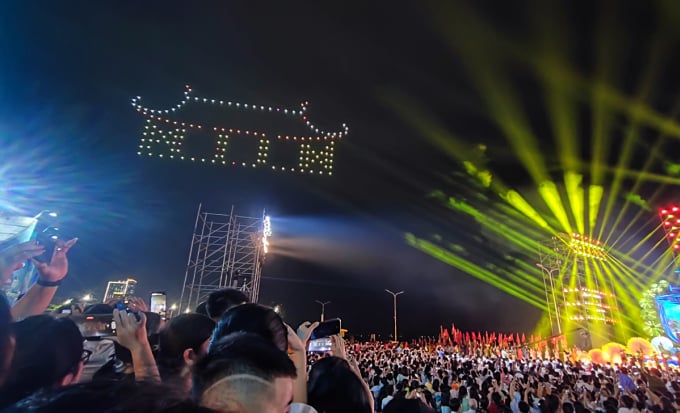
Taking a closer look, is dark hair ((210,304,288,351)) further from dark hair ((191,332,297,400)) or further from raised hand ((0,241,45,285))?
raised hand ((0,241,45,285))

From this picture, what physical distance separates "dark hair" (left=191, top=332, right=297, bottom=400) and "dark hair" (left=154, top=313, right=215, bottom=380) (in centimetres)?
122

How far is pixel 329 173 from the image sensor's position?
13977 mm

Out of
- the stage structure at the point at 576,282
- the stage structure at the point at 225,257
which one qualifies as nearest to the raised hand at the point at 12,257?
the stage structure at the point at 225,257

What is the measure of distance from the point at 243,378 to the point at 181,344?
1449 mm

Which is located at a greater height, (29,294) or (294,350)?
(29,294)

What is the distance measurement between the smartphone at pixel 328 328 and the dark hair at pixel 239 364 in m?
2.07

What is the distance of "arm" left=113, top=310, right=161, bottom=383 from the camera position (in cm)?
188

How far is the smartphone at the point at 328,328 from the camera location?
335cm

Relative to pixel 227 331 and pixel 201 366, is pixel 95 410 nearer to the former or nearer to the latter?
pixel 201 366

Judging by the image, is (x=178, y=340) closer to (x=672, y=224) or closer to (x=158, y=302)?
(x=158, y=302)

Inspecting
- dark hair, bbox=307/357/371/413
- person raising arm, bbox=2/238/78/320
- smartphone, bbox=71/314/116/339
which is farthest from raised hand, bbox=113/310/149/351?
smartphone, bbox=71/314/116/339

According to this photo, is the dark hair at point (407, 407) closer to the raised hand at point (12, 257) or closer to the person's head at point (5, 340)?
the person's head at point (5, 340)

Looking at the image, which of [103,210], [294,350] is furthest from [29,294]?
[103,210]

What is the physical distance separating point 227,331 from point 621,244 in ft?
166
